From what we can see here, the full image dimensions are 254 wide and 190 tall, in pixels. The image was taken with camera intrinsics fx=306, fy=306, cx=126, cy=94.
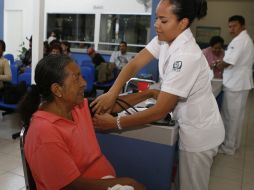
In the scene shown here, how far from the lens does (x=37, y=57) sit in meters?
3.23

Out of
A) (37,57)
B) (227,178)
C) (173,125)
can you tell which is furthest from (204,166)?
(37,57)

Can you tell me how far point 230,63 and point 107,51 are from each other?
5.26 meters

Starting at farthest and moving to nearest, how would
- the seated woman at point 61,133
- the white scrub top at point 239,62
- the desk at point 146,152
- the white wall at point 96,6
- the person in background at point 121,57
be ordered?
the white wall at point 96,6
the person in background at point 121,57
the white scrub top at point 239,62
the desk at point 146,152
the seated woman at point 61,133

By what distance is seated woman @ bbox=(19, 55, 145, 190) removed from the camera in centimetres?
99

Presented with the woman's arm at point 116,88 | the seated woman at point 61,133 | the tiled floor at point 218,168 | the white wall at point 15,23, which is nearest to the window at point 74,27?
the white wall at point 15,23

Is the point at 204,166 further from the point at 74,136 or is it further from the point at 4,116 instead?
the point at 4,116

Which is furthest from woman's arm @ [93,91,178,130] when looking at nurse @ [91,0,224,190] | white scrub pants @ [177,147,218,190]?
white scrub pants @ [177,147,218,190]

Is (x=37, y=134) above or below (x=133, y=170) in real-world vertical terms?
above

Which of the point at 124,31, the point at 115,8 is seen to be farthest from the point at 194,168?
the point at 115,8

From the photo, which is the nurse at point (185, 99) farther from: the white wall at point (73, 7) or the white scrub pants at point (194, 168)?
the white wall at point (73, 7)

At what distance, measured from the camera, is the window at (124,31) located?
765cm

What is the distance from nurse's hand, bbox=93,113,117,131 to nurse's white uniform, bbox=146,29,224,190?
263 mm

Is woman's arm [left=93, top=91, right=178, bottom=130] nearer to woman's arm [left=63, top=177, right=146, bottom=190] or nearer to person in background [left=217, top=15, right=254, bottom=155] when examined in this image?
woman's arm [left=63, top=177, right=146, bottom=190]

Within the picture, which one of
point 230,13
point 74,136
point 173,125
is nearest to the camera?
point 74,136
